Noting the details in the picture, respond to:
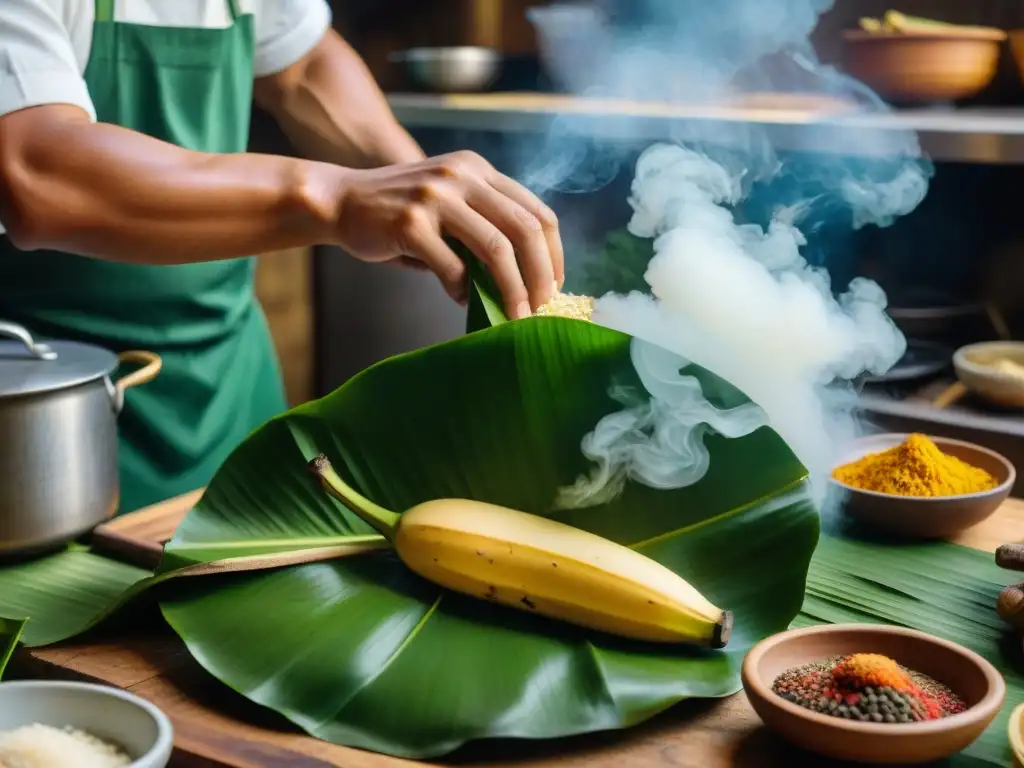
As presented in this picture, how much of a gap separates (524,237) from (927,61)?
1.70m

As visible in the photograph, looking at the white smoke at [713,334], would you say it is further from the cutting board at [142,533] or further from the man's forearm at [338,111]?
the man's forearm at [338,111]

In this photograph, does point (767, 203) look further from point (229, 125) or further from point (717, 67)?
point (229, 125)

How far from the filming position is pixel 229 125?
1879mm

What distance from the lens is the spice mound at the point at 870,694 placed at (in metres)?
0.81

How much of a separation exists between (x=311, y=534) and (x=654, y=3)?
2.49m

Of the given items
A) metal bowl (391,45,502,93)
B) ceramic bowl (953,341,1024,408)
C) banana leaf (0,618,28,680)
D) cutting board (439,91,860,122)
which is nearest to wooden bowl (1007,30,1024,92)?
cutting board (439,91,860,122)

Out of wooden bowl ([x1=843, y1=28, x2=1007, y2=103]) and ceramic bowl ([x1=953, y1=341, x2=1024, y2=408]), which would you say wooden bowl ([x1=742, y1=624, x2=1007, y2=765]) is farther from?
wooden bowl ([x1=843, y1=28, x2=1007, y2=103])

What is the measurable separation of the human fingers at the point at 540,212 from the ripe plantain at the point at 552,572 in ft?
1.15

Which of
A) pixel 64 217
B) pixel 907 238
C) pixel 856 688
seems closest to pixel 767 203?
pixel 907 238

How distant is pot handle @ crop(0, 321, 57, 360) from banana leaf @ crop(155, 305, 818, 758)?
0.23m

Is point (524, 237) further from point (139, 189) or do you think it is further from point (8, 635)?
point (8, 635)

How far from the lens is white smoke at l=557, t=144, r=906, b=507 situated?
1.01 m

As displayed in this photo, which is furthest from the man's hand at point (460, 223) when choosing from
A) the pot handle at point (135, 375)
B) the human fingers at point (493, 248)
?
the pot handle at point (135, 375)

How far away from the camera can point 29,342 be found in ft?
3.81
